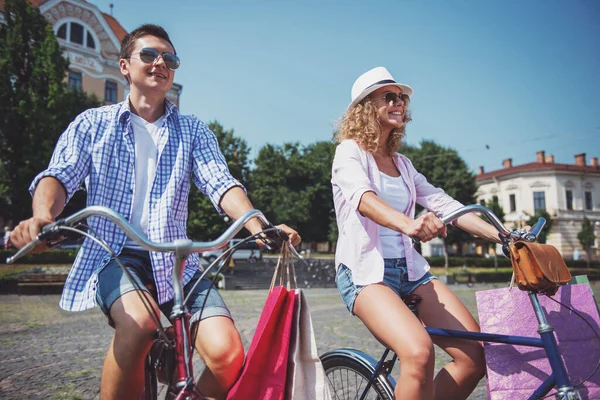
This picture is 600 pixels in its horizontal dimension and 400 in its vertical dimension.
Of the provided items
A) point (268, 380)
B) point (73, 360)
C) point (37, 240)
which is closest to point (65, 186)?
point (37, 240)

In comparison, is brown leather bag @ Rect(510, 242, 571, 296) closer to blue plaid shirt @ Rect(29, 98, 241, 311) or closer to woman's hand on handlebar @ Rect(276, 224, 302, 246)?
woman's hand on handlebar @ Rect(276, 224, 302, 246)

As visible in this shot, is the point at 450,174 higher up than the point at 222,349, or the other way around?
the point at 450,174

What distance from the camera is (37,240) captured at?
150 cm

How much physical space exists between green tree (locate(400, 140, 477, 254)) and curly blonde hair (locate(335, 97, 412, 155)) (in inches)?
1496

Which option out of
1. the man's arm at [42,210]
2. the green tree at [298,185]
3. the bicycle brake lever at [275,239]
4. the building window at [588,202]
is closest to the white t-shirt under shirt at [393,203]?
the bicycle brake lever at [275,239]

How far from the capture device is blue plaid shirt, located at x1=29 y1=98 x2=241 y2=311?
6.64 feet

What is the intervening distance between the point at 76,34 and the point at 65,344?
3193 centimetres

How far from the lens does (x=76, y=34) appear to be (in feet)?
108

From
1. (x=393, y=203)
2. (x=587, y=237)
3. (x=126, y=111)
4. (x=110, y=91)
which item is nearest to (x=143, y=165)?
(x=126, y=111)

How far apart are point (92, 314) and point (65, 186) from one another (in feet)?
29.7

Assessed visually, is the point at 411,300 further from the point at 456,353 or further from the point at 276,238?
the point at 276,238

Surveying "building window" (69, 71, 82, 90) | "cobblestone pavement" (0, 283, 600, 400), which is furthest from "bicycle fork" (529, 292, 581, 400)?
"building window" (69, 71, 82, 90)

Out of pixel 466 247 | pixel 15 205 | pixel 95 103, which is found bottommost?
pixel 466 247

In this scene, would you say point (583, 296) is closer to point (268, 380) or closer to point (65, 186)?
point (268, 380)
